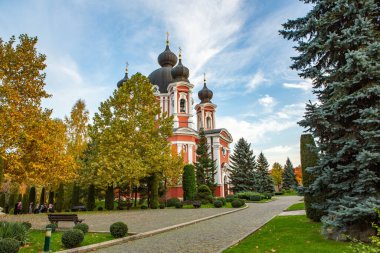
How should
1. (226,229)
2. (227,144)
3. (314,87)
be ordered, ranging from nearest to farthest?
(314,87) → (226,229) → (227,144)

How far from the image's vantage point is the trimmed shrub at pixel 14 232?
29.2ft

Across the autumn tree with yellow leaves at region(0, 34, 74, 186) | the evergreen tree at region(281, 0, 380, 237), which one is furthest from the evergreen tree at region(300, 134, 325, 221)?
the autumn tree with yellow leaves at region(0, 34, 74, 186)

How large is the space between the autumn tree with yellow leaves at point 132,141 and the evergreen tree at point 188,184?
3.28 meters

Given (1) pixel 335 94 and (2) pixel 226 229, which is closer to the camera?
(1) pixel 335 94

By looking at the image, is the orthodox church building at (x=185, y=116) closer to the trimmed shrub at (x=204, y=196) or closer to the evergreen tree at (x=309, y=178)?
the trimmed shrub at (x=204, y=196)

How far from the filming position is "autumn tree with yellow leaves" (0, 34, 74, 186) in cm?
1448

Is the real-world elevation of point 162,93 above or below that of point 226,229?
above

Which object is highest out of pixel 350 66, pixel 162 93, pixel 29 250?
pixel 162 93

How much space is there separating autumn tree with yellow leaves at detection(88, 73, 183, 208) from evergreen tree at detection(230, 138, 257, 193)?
17591mm

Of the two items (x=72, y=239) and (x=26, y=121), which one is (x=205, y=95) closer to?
(x=26, y=121)

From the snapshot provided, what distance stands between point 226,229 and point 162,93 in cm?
3587

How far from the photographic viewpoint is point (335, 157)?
8367 mm

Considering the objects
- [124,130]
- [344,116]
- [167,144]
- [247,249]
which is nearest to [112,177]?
[124,130]

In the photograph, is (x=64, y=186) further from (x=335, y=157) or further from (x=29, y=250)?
(x=335, y=157)
